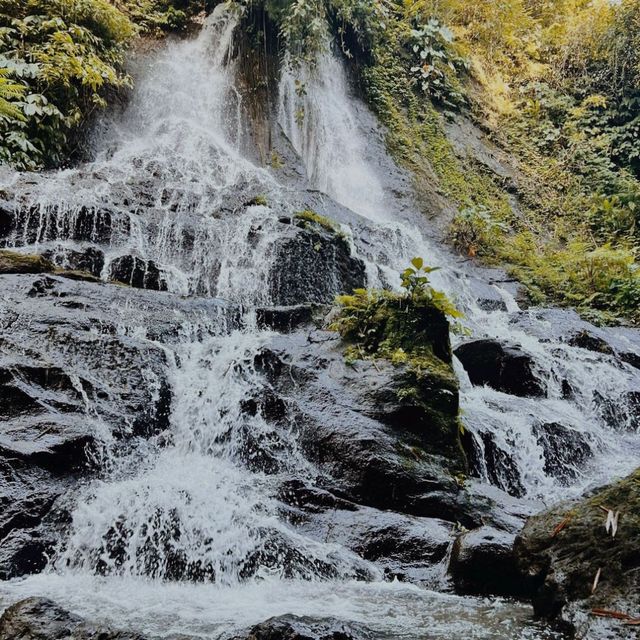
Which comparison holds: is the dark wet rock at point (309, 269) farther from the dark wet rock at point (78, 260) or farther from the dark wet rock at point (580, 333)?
the dark wet rock at point (580, 333)

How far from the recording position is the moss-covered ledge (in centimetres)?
523

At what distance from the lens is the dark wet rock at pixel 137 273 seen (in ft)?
26.7

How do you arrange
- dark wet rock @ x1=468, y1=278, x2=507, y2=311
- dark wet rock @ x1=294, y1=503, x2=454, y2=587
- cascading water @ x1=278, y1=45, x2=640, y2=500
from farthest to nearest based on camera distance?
dark wet rock @ x1=468, y1=278, x2=507, y2=311
cascading water @ x1=278, y1=45, x2=640, y2=500
dark wet rock @ x1=294, y1=503, x2=454, y2=587

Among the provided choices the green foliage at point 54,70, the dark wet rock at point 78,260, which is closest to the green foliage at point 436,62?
the green foliage at point 54,70

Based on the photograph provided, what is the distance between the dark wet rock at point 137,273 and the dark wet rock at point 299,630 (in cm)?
637

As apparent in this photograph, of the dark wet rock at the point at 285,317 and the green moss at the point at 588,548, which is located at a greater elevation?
the dark wet rock at the point at 285,317

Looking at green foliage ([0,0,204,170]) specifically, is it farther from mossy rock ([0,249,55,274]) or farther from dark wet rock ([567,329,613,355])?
dark wet rock ([567,329,613,355])

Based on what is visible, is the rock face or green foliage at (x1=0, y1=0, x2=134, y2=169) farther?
green foliage at (x1=0, y1=0, x2=134, y2=169)

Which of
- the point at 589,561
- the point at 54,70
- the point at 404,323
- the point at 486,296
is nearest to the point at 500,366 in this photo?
the point at 404,323

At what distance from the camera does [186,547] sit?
3916 millimetres

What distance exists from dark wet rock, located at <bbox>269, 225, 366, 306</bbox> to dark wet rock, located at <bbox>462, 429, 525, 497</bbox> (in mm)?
3839

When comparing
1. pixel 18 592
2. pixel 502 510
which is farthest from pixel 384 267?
pixel 18 592

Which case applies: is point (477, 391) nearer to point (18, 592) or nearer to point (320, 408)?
point (320, 408)

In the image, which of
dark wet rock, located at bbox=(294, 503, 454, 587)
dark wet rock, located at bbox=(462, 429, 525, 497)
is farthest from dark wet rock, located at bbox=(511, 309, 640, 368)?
dark wet rock, located at bbox=(294, 503, 454, 587)
